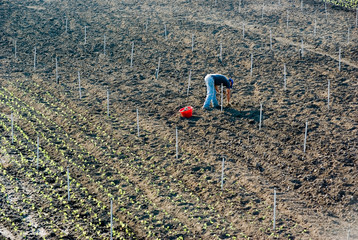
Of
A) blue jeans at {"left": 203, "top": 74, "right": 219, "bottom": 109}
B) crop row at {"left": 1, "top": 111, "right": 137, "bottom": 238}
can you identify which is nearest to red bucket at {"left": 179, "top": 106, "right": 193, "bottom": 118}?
blue jeans at {"left": 203, "top": 74, "right": 219, "bottom": 109}

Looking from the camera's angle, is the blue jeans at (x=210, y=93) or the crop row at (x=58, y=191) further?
the blue jeans at (x=210, y=93)

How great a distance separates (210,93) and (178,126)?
2.15 m

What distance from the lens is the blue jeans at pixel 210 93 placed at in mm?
20094

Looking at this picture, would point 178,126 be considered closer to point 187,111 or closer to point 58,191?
point 187,111

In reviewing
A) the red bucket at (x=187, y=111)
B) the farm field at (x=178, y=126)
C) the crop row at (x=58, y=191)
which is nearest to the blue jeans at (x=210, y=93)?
the farm field at (x=178, y=126)

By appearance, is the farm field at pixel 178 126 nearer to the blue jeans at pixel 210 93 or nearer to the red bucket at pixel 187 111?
the red bucket at pixel 187 111

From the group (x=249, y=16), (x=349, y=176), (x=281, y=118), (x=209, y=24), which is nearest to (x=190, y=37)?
(x=209, y=24)

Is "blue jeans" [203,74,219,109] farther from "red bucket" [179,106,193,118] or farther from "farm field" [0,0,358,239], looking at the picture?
"red bucket" [179,106,193,118]

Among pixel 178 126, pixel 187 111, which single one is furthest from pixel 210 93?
pixel 178 126

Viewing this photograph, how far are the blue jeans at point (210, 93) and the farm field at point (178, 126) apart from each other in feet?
1.80

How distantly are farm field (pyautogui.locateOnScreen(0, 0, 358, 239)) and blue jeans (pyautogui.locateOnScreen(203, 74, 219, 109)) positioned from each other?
Answer: 1.80ft

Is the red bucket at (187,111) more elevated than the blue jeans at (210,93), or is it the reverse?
the blue jeans at (210,93)

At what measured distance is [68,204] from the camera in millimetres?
14383

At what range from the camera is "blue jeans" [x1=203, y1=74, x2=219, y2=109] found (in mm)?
20094
